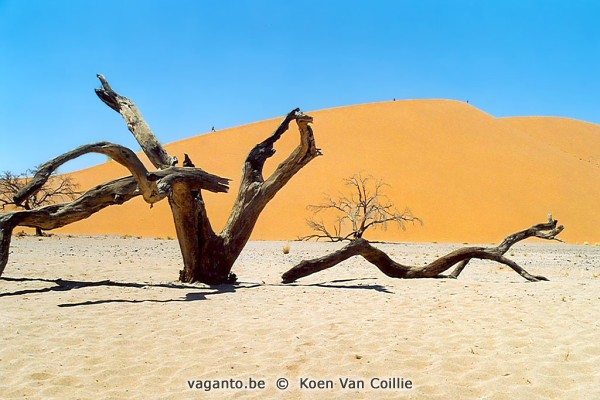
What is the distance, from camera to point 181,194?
7.90 metres

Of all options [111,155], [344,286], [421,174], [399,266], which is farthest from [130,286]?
[421,174]

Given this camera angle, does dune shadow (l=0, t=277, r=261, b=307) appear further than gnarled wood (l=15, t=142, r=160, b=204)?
Yes

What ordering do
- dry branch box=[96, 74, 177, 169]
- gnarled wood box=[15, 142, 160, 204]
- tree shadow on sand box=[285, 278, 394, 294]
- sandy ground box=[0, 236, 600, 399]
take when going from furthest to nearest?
dry branch box=[96, 74, 177, 169] < tree shadow on sand box=[285, 278, 394, 294] < gnarled wood box=[15, 142, 160, 204] < sandy ground box=[0, 236, 600, 399]

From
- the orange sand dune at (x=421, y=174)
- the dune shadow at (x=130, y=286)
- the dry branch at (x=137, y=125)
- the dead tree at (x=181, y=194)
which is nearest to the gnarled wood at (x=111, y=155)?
the dead tree at (x=181, y=194)

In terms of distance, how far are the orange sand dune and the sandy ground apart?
72.8ft

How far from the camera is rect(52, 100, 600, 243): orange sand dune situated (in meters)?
31.8

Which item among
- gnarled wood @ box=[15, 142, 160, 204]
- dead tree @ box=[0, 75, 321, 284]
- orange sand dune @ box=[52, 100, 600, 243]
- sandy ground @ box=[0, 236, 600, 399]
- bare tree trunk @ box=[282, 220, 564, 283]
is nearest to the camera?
sandy ground @ box=[0, 236, 600, 399]

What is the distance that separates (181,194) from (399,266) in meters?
4.04

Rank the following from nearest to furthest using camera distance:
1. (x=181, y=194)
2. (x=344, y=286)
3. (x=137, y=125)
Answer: (x=181, y=194), (x=344, y=286), (x=137, y=125)

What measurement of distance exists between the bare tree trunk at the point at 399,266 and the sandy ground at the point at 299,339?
54cm

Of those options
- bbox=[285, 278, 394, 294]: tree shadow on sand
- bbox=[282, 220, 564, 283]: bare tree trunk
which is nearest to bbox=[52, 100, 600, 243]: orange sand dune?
bbox=[282, 220, 564, 283]: bare tree trunk

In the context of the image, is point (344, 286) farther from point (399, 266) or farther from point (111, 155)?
point (111, 155)

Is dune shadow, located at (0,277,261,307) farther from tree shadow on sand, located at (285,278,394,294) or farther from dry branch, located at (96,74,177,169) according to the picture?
dry branch, located at (96,74,177,169)

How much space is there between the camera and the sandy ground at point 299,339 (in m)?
3.82
